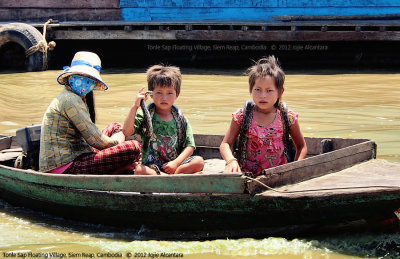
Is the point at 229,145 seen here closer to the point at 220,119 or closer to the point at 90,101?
the point at 90,101

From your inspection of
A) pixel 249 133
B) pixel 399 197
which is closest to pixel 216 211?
pixel 249 133

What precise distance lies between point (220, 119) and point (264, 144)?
3744 mm

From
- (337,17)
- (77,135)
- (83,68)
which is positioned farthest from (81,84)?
(337,17)

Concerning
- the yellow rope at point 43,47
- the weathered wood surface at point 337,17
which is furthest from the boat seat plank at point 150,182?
the weathered wood surface at point 337,17

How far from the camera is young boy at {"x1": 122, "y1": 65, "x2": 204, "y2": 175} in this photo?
14.2 feet

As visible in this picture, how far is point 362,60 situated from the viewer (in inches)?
515

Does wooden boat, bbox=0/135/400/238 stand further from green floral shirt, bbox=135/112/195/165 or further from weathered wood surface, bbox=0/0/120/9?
weathered wood surface, bbox=0/0/120/9

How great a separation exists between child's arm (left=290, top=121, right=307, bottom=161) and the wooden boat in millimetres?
267

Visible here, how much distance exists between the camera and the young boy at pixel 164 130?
171 inches

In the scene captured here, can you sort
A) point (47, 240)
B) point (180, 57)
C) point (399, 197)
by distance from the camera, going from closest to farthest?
point (399, 197) → point (47, 240) → point (180, 57)

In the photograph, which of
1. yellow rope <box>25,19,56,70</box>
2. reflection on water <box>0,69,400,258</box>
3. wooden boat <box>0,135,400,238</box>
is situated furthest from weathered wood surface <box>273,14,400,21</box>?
wooden boat <box>0,135,400,238</box>

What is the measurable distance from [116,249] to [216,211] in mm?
733

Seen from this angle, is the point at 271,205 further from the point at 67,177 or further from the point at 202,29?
the point at 202,29

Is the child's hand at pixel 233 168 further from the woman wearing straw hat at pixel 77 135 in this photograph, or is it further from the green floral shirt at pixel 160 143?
the woman wearing straw hat at pixel 77 135
